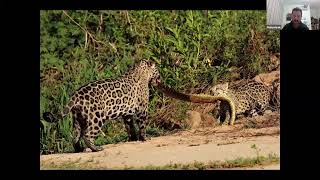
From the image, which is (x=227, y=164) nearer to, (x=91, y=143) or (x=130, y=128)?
(x=130, y=128)

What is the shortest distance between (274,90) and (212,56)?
2.15 ft

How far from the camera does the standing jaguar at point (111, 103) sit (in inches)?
216

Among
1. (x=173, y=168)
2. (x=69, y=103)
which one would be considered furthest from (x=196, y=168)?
(x=69, y=103)

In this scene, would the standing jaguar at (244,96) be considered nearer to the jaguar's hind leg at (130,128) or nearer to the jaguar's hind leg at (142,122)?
the jaguar's hind leg at (142,122)

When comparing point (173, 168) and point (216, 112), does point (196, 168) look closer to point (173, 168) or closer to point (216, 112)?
point (173, 168)

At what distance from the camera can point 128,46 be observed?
5.52m
